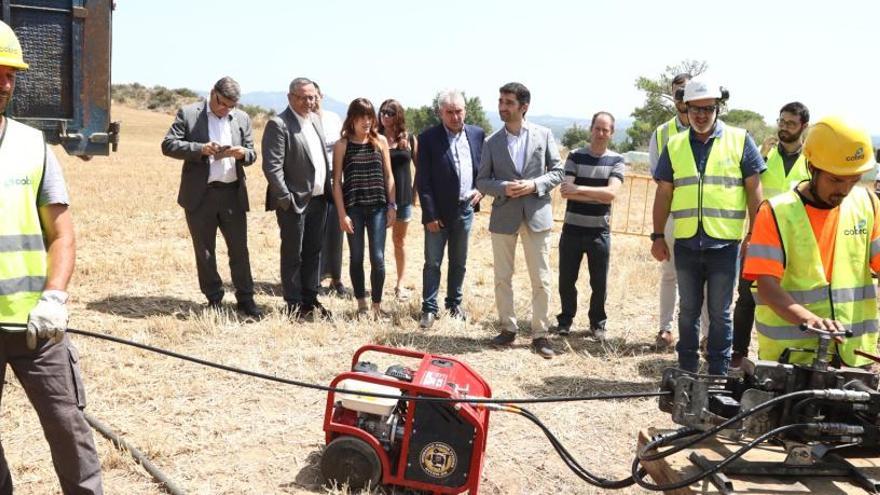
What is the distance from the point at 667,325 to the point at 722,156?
78.2 inches

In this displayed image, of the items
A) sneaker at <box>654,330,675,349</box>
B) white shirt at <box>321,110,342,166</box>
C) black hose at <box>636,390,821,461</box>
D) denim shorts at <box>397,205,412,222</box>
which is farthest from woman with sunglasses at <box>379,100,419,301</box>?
black hose at <box>636,390,821,461</box>

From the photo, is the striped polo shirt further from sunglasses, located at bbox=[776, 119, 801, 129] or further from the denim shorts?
the denim shorts

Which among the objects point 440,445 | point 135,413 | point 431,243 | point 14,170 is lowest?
point 135,413

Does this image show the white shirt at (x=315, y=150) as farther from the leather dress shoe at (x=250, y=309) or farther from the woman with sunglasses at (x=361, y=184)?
the leather dress shoe at (x=250, y=309)

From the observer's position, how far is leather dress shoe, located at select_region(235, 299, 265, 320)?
7405mm

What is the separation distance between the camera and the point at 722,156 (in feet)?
17.9

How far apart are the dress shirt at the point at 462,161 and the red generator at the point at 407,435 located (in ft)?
10.4

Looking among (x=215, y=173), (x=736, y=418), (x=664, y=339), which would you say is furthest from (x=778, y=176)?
(x=215, y=173)

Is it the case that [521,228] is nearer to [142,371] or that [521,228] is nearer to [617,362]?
[617,362]

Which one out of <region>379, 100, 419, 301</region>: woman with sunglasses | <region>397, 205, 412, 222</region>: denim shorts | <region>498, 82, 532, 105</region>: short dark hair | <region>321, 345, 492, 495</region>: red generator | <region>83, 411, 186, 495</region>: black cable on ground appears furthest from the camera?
<region>397, 205, 412, 222</region>: denim shorts

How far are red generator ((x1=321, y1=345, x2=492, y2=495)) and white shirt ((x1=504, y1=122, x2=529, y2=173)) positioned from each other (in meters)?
2.81

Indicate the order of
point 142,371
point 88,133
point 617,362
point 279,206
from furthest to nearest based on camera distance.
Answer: point 279,206 < point 617,362 < point 142,371 < point 88,133

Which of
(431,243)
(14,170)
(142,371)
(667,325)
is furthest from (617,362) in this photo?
(14,170)

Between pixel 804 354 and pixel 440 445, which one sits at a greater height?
pixel 804 354
